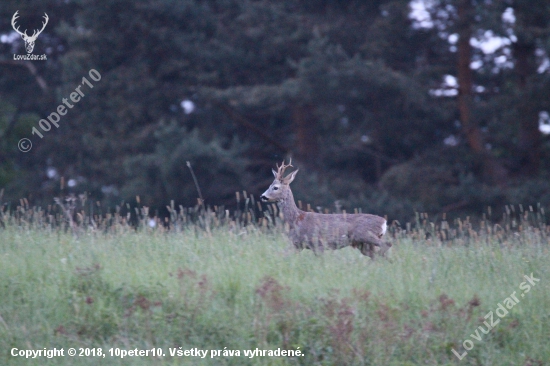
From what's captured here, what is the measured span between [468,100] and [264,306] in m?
15.2

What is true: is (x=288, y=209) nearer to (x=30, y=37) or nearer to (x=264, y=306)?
(x=264, y=306)

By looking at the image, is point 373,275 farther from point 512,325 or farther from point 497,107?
point 497,107

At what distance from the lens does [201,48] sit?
21812 mm

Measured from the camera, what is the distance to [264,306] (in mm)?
6641

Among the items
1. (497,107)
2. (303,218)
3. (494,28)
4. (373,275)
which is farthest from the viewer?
(497,107)

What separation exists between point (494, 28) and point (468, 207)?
15.0 feet

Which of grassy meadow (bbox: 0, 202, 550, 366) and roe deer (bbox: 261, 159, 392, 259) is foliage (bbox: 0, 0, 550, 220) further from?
grassy meadow (bbox: 0, 202, 550, 366)

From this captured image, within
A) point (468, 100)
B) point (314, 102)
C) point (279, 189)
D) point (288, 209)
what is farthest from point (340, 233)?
point (468, 100)

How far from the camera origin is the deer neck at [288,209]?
32.3 ft

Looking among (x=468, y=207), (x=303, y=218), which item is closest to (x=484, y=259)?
(x=303, y=218)

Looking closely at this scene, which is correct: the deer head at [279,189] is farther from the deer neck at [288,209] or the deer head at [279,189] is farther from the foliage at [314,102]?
the foliage at [314,102]

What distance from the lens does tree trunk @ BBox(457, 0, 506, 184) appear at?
66.8ft

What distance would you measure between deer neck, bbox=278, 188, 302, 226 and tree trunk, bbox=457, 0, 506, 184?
11.5 m

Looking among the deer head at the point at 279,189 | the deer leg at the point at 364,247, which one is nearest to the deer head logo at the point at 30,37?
the deer head at the point at 279,189
